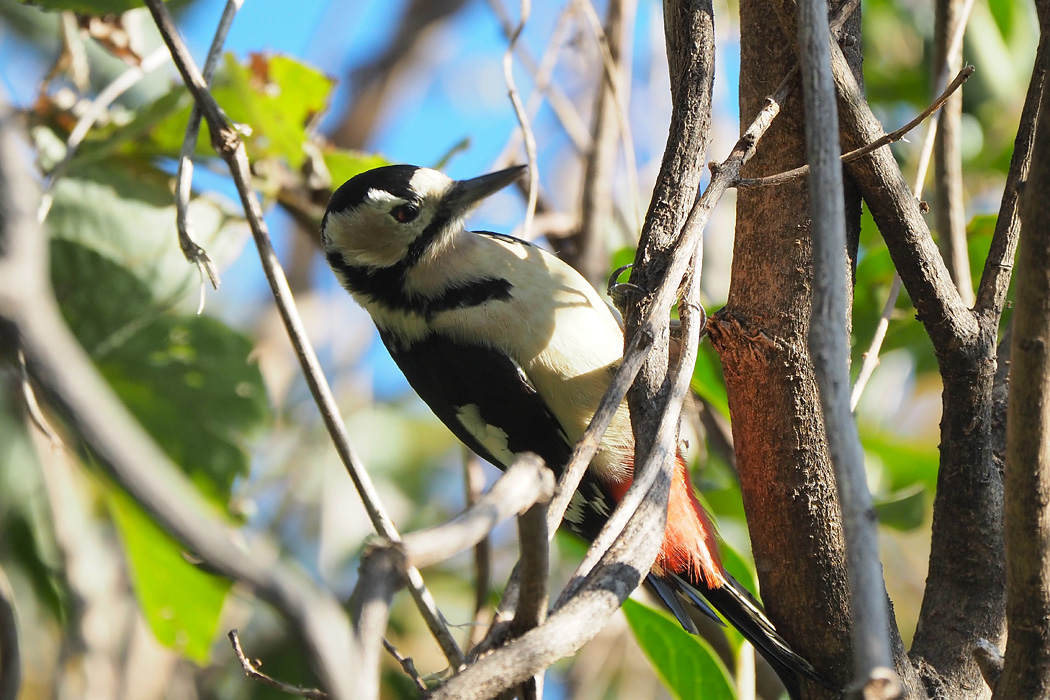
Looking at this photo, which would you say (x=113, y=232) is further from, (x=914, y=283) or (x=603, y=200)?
(x=914, y=283)

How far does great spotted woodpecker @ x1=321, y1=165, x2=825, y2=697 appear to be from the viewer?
208cm

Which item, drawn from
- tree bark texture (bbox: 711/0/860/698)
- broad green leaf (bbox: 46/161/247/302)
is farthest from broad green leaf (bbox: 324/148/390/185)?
tree bark texture (bbox: 711/0/860/698)

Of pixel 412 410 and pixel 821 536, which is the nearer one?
pixel 821 536

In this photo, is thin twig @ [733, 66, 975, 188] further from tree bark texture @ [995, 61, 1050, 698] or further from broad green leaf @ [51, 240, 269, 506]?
broad green leaf @ [51, 240, 269, 506]

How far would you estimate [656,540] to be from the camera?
109 centimetres

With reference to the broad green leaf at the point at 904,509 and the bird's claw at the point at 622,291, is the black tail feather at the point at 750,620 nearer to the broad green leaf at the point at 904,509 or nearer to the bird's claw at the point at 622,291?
the broad green leaf at the point at 904,509

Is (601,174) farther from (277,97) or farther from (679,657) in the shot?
(679,657)

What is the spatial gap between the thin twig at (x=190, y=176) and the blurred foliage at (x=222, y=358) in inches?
17.1

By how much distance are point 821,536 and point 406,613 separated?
2354 millimetres

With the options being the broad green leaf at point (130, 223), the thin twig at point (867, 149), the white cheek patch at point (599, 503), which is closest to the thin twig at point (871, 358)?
the thin twig at point (867, 149)

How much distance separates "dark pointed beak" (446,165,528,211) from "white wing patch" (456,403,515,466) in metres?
0.47

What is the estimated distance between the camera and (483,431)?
2.27 m

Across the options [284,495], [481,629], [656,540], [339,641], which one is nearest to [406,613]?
[284,495]

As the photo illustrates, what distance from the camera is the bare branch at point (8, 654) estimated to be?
1.22 m
